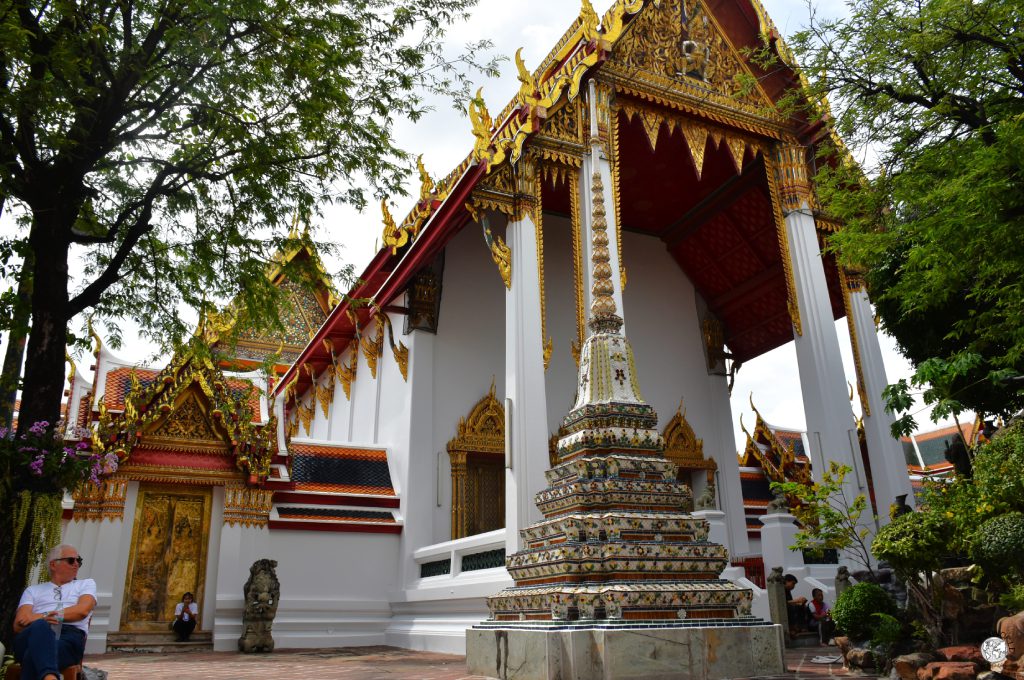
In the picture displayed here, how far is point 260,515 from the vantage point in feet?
25.3

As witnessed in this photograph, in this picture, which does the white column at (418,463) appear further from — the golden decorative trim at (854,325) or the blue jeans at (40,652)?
the blue jeans at (40,652)

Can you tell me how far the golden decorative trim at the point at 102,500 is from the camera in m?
7.04

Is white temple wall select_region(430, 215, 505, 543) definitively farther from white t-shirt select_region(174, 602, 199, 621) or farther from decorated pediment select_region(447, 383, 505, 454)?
white t-shirt select_region(174, 602, 199, 621)

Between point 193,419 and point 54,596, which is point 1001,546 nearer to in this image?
point 54,596

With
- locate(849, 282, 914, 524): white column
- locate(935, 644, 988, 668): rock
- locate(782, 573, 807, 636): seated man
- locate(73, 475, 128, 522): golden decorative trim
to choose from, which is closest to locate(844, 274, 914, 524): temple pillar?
locate(849, 282, 914, 524): white column

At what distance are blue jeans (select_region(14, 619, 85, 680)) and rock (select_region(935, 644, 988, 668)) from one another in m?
4.02

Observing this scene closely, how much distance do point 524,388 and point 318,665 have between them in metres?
2.67

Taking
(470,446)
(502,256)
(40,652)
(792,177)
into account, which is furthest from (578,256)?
(40,652)

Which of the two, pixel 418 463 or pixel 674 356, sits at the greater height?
pixel 674 356

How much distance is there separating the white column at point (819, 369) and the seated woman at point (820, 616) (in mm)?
989

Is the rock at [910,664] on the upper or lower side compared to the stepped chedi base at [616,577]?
lower

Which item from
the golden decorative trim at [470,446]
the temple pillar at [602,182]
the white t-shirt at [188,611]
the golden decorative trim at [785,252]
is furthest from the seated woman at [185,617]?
the golden decorative trim at [785,252]

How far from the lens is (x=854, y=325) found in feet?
27.5

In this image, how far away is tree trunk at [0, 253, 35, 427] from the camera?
4254mm
